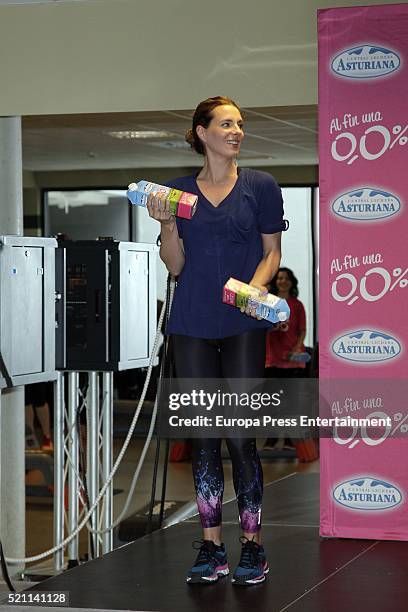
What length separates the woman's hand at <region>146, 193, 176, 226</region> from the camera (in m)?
3.20

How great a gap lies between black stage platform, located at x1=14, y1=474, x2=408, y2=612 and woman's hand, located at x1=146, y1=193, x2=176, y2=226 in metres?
1.10

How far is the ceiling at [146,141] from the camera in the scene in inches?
328

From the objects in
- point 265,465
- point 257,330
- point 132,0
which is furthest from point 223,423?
point 265,465

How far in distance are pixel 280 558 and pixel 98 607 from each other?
819 millimetres

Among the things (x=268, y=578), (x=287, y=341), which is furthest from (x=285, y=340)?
(x=268, y=578)

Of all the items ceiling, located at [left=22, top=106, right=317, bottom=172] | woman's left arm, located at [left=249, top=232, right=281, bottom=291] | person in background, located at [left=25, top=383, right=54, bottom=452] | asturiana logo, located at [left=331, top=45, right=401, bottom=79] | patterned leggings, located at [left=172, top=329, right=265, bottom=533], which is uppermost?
ceiling, located at [left=22, top=106, right=317, bottom=172]

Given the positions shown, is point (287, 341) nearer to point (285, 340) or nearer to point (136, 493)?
point (285, 340)

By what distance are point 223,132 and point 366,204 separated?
861mm

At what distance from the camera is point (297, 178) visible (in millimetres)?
12797

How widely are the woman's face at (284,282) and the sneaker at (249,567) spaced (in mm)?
6483

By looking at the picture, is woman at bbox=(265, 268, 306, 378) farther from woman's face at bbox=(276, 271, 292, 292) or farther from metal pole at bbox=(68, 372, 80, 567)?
metal pole at bbox=(68, 372, 80, 567)

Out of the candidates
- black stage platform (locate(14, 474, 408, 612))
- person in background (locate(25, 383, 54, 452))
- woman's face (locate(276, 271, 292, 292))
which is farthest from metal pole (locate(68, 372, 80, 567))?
woman's face (locate(276, 271, 292, 292))

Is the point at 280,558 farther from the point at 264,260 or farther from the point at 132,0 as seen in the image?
the point at 132,0

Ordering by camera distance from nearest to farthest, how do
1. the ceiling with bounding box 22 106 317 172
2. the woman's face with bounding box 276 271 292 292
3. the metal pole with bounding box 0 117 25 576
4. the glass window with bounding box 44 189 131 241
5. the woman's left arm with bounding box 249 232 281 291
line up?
1. the woman's left arm with bounding box 249 232 281 291
2. the metal pole with bounding box 0 117 25 576
3. the ceiling with bounding box 22 106 317 172
4. the woman's face with bounding box 276 271 292 292
5. the glass window with bounding box 44 189 131 241
